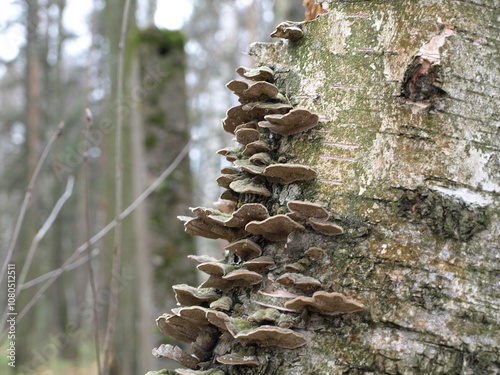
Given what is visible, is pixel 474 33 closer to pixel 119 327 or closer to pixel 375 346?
pixel 375 346

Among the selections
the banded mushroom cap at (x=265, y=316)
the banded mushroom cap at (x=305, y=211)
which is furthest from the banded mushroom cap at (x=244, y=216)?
the banded mushroom cap at (x=265, y=316)

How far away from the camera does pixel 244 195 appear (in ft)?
5.75

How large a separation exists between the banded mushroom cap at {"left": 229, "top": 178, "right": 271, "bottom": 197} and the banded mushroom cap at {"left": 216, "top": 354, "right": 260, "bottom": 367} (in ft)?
1.84

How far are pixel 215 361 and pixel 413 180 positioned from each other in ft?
3.01

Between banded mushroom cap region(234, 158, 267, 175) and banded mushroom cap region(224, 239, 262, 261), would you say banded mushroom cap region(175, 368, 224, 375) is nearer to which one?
banded mushroom cap region(224, 239, 262, 261)

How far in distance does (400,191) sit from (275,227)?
437 millimetres

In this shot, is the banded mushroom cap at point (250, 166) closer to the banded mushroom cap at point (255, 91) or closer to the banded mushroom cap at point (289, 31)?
the banded mushroom cap at point (255, 91)

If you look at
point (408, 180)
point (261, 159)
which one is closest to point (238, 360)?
point (261, 159)

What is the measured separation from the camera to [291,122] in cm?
162

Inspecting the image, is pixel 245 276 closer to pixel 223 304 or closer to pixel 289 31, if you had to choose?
pixel 223 304

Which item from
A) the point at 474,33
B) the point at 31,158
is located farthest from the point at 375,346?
→ the point at 31,158

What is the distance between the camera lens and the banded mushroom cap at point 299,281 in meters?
1.42

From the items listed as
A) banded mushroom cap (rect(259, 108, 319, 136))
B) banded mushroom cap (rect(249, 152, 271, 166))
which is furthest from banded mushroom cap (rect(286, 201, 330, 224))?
banded mushroom cap (rect(259, 108, 319, 136))

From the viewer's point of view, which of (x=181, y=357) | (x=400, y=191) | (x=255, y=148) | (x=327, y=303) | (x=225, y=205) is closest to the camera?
(x=327, y=303)
